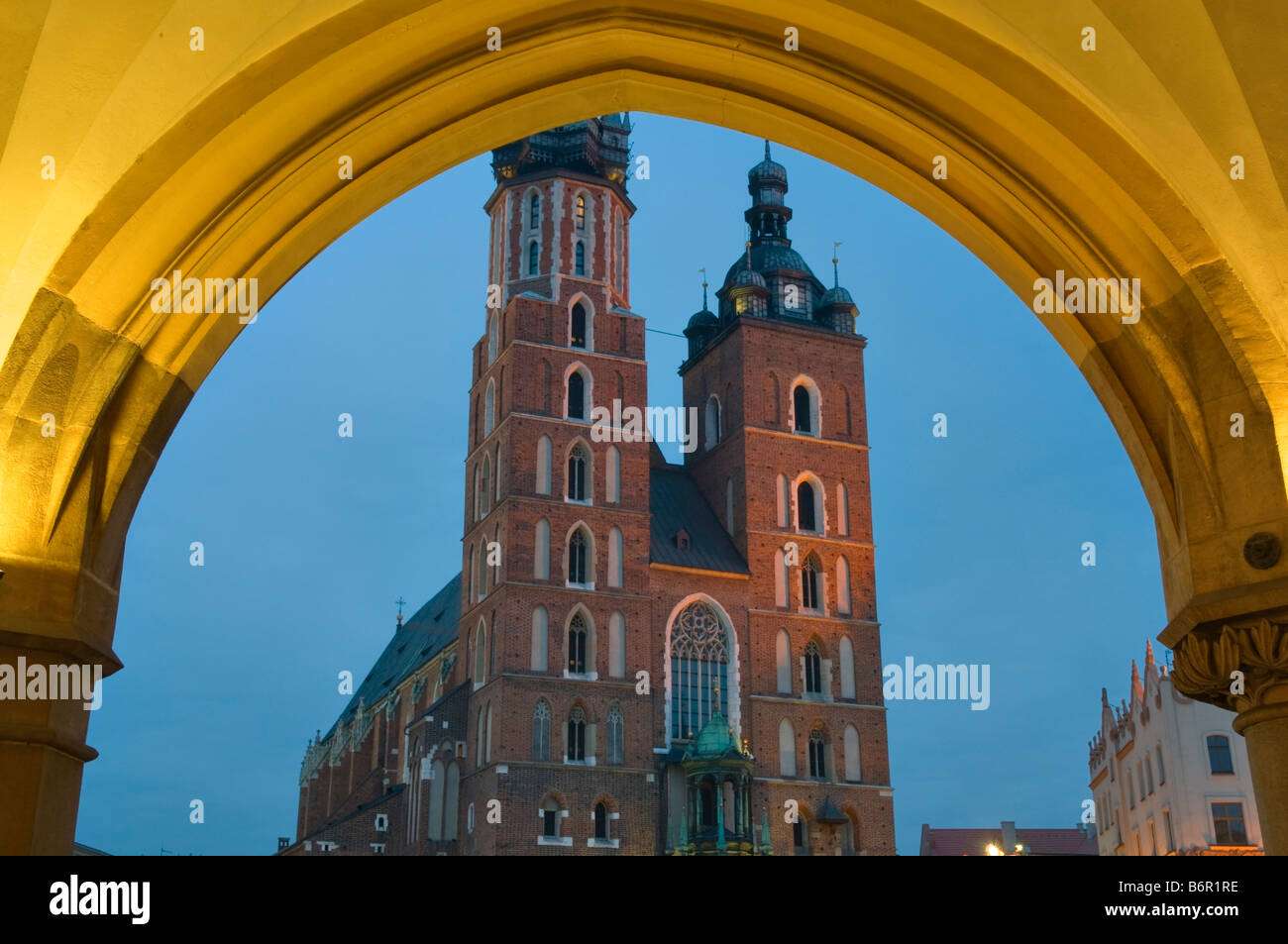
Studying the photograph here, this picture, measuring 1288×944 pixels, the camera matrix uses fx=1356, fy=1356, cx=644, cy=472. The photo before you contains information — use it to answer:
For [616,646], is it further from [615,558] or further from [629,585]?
[615,558]

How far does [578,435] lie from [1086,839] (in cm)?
3791

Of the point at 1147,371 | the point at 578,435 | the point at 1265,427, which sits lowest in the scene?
the point at 1265,427

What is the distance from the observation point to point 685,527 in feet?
161

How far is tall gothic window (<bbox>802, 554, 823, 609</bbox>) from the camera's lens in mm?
48344

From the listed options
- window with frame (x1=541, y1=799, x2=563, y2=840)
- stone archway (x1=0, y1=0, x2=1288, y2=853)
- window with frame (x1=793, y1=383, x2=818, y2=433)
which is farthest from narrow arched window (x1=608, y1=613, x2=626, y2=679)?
stone archway (x1=0, y1=0, x2=1288, y2=853)

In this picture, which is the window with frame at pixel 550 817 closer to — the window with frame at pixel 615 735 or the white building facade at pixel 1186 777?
the window with frame at pixel 615 735

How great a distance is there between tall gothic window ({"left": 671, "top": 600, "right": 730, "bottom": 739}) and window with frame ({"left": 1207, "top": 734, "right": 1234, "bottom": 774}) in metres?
16.6

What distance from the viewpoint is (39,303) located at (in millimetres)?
4926

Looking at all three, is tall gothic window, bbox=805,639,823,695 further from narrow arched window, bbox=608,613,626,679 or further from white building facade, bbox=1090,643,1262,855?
white building facade, bbox=1090,643,1262,855

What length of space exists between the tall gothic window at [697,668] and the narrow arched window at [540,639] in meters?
4.72
